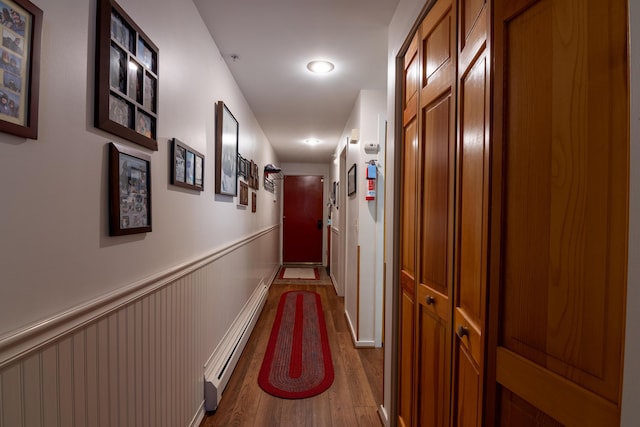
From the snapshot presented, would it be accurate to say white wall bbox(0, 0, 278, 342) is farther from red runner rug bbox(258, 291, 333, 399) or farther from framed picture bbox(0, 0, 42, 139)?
red runner rug bbox(258, 291, 333, 399)

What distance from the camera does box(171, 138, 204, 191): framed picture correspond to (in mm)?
1341

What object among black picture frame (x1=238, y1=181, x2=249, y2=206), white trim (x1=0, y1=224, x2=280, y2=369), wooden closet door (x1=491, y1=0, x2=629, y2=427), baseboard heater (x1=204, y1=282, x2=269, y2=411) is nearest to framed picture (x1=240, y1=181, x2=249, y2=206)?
black picture frame (x1=238, y1=181, x2=249, y2=206)

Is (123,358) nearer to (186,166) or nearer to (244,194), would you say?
(186,166)

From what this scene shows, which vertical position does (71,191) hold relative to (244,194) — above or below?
below

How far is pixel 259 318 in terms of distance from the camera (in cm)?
332

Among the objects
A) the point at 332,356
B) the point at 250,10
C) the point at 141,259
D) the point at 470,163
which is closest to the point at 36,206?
the point at 141,259

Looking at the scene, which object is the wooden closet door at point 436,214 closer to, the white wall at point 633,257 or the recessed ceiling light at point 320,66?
the white wall at point 633,257

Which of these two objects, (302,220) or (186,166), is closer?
(186,166)

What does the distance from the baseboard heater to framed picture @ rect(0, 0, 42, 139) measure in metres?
1.63

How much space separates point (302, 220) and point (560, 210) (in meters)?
6.11

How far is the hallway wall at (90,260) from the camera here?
25.2 inches

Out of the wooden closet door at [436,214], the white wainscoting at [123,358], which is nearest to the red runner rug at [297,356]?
the white wainscoting at [123,358]

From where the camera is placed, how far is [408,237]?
4.75ft

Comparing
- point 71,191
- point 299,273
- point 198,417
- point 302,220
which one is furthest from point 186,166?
point 302,220
